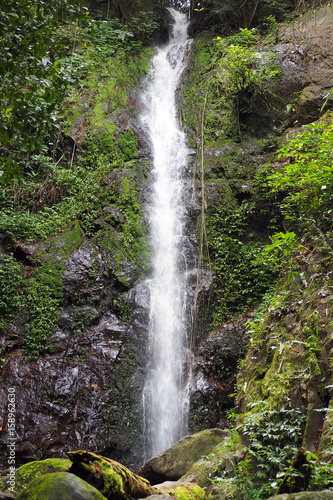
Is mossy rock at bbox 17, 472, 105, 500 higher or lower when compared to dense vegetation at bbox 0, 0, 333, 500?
lower

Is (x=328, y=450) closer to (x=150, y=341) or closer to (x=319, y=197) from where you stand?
(x=319, y=197)

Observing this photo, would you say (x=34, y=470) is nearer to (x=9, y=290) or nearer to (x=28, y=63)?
(x=9, y=290)

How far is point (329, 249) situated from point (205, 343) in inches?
142

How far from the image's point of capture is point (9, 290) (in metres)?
6.79

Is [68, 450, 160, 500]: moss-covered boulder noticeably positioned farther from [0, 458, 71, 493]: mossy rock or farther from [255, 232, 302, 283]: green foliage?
[255, 232, 302, 283]: green foliage

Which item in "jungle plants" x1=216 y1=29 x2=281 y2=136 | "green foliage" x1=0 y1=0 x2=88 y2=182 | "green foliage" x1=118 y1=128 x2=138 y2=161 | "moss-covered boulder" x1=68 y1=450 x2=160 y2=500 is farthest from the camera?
"green foliage" x1=118 y1=128 x2=138 y2=161

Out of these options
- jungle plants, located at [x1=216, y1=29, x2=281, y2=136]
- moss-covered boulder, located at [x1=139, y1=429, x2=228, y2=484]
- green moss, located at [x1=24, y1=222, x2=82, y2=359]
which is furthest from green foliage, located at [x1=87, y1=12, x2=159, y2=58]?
moss-covered boulder, located at [x1=139, y1=429, x2=228, y2=484]

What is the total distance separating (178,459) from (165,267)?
4.08 meters

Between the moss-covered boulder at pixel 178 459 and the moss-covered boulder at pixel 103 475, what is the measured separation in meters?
1.69

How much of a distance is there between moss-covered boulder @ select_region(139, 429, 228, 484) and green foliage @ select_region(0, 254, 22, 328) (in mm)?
3588

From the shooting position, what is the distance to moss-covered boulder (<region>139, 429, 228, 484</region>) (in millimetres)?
4859

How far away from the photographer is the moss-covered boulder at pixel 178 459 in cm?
486

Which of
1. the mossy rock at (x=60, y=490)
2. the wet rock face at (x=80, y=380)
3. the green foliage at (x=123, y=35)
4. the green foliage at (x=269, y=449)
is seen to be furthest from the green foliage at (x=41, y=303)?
the green foliage at (x=123, y=35)

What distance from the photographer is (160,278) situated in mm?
8023
